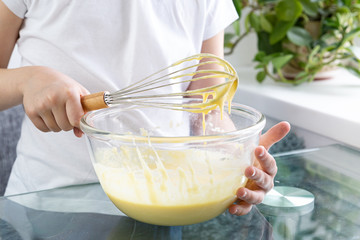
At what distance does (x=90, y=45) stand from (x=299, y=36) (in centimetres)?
67

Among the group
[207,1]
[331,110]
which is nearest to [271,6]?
[331,110]

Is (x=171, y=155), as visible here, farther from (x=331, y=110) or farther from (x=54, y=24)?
(x=331, y=110)

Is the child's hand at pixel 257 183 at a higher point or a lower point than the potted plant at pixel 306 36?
higher

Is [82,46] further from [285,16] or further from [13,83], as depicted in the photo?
[285,16]

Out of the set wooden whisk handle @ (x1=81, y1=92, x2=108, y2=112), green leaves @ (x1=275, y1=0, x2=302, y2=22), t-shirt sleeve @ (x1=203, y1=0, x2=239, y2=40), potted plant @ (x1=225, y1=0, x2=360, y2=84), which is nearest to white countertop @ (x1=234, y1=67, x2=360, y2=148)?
potted plant @ (x1=225, y1=0, x2=360, y2=84)

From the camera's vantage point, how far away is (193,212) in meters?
0.41

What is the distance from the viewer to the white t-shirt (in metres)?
0.63

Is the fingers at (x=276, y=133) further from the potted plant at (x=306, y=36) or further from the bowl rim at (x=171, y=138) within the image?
the potted plant at (x=306, y=36)

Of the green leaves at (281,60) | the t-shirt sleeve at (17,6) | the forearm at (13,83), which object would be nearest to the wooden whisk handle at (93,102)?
the forearm at (13,83)

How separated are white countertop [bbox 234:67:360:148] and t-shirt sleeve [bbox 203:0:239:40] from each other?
1.06 ft

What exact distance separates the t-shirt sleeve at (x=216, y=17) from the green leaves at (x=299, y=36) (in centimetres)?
42

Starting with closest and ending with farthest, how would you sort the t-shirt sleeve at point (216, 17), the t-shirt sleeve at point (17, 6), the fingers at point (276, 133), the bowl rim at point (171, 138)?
the bowl rim at point (171, 138), the fingers at point (276, 133), the t-shirt sleeve at point (17, 6), the t-shirt sleeve at point (216, 17)

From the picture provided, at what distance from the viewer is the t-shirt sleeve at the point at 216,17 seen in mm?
715

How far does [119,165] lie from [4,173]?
0.66 m
